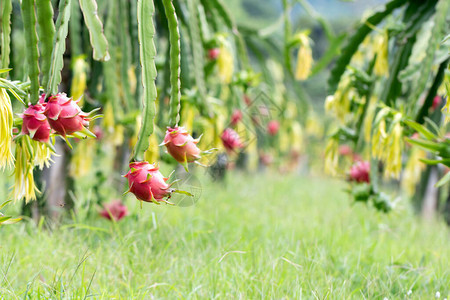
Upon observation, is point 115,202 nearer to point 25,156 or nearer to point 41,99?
point 25,156

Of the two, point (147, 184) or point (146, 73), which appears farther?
point (146, 73)

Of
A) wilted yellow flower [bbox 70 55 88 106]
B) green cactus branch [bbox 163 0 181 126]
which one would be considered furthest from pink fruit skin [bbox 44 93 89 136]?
wilted yellow flower [bbox 70 55 88 106]

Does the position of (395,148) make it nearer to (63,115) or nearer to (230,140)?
(230,140)

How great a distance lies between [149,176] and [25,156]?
1.10 feet

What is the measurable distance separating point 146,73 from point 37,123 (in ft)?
0.82

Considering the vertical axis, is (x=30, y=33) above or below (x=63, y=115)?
above

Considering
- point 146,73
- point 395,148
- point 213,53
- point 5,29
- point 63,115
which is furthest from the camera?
point 213,53

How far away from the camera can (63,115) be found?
3.06 feet

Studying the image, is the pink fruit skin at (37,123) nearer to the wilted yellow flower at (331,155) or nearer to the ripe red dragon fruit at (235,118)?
the wilted yellow flower at (331,155)

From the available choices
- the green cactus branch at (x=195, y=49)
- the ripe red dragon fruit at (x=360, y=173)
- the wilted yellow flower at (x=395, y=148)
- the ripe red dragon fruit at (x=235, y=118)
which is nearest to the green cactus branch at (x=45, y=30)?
the green cactus branch at (x=195, y=49)

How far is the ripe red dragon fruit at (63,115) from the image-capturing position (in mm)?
933

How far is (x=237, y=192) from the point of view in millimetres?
3404

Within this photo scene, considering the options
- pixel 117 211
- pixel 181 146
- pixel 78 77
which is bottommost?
pixel 117 211

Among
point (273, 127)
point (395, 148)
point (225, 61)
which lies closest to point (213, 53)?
point (225, 61)
